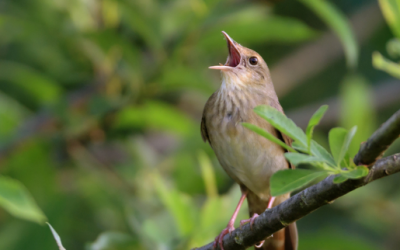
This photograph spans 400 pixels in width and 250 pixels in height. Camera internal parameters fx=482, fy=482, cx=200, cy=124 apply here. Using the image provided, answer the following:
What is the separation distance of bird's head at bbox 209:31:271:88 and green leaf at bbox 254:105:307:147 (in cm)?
163

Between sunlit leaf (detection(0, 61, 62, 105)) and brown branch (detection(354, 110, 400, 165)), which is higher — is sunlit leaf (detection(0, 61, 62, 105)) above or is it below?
below

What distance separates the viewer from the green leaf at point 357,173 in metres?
1.37

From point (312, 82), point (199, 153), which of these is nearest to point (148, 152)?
point (199, 153)

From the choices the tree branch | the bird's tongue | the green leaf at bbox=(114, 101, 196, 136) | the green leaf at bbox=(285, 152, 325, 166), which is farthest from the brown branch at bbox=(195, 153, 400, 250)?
the green leaf at bbox=(114, 101, 196, 136)

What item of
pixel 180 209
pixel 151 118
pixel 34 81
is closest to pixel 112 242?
pixel 180 209

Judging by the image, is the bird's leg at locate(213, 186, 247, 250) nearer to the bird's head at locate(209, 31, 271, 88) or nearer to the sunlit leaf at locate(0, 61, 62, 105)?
the bird's head at locate(209, 31, 271, 88)

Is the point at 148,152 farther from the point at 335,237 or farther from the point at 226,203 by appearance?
the point at 335,237

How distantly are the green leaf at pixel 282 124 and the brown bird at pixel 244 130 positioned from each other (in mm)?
1317

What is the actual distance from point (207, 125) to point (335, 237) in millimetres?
1508

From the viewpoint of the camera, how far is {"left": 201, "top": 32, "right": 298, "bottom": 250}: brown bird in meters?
2.94

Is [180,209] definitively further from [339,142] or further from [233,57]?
[339,142]

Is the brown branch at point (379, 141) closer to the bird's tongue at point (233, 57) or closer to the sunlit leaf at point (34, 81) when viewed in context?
the bird's tongue at point (233, 57)

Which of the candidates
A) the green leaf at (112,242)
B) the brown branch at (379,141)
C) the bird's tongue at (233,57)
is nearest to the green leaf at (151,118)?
the bird's tongue at (233,57)

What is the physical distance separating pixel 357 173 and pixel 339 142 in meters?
0.13
